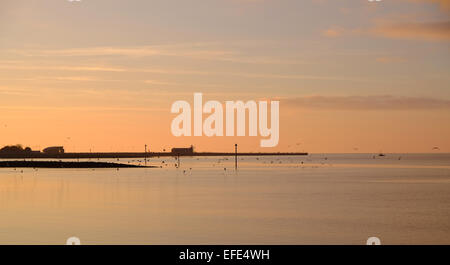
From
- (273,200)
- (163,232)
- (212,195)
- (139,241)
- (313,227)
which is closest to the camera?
(139,241)

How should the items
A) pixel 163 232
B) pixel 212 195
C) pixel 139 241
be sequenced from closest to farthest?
pixel 139 241, pixel 163 232, pixel 212 195

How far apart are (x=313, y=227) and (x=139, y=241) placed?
13.7m

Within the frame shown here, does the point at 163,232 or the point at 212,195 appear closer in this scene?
the point at 163,232

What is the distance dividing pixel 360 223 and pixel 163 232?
15.8 m
